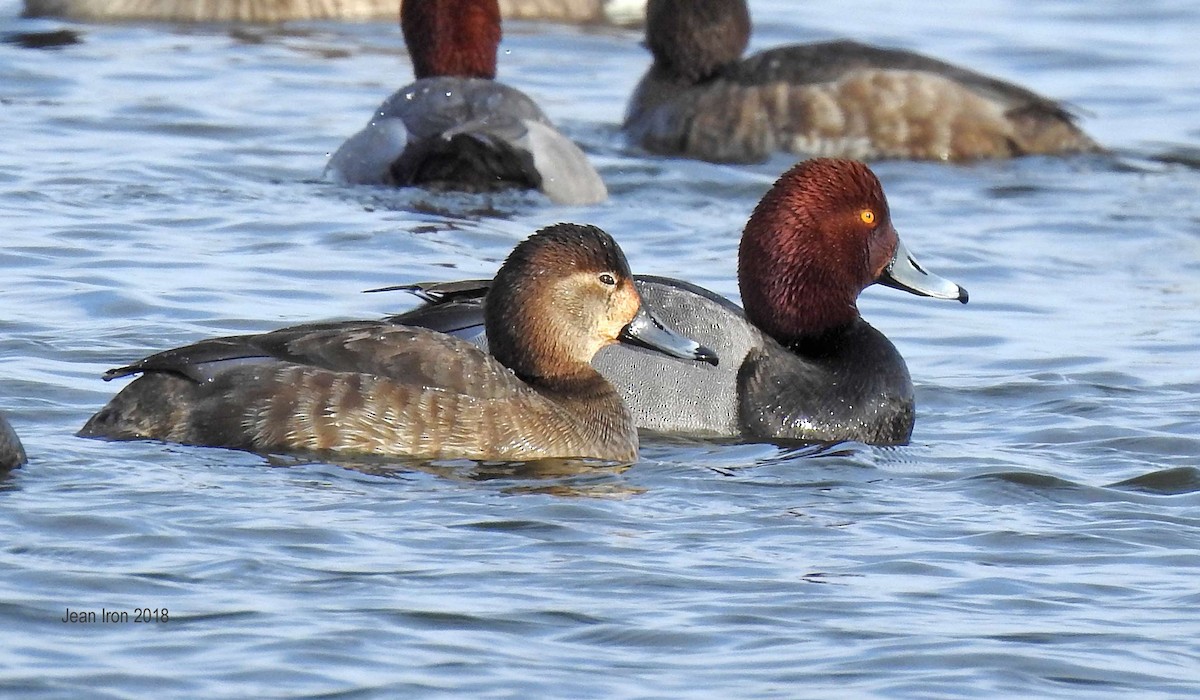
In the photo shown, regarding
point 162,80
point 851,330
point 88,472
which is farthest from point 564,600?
point 162,80

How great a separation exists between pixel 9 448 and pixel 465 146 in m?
4.74

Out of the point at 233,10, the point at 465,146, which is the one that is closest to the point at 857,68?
the point at 465,146

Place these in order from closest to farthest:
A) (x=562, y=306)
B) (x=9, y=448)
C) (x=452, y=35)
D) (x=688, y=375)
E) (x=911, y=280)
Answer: (x=9, y=448) → (x=562, y=306) → (x=688, y=375) → (x=911, y=280) → (x=452, y=35)

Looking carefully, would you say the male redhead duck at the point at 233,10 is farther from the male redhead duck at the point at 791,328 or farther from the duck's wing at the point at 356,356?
the duck's wing at the point at 356,356

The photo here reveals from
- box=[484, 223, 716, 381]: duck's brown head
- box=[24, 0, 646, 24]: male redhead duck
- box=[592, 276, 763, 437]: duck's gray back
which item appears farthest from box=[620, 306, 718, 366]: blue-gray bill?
box=[24, 0, 646, 24]: male redhead duck

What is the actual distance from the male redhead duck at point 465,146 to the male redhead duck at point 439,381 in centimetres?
366

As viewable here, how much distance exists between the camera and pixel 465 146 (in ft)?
36.8

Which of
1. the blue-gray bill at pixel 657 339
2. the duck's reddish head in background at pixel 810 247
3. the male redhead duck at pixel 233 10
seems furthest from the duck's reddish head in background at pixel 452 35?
the male redhead duck at pixel 233 10

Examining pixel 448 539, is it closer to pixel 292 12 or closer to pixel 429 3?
pixel 429 3

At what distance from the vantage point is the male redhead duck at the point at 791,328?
8.16m

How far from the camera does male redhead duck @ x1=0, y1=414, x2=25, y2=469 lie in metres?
6.70

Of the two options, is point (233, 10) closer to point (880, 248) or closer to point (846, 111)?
point (846, 111)

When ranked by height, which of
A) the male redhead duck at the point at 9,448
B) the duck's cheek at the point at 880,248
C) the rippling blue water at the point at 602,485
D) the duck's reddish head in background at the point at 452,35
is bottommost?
the rippling blue water at the point at 602,485

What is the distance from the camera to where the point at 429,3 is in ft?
40.2
